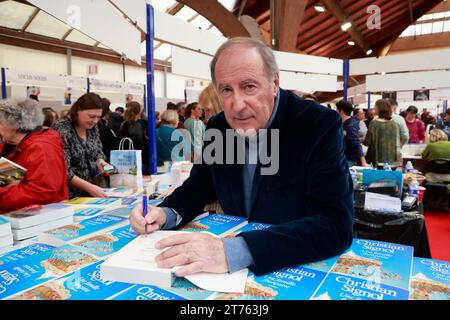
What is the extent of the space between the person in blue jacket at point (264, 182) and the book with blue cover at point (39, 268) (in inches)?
7.5

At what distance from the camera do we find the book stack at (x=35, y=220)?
1.18 metres

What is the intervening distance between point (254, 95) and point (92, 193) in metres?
1.56

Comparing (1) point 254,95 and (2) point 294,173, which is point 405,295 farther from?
(1) point 254,95

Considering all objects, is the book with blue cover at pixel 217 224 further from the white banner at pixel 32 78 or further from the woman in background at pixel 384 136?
the white banner at pixel 32 78

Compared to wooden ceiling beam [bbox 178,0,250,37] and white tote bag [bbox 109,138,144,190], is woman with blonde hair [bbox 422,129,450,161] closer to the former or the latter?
wooden ceiling beam [bbox 178,0,250,37]

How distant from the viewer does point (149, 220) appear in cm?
102

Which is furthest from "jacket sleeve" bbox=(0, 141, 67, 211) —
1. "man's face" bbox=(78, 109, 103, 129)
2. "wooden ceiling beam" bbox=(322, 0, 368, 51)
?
"wooden ceiling beam" bbox=(322, 0, 368, 51)

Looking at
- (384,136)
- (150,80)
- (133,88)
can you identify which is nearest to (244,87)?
(150,80)

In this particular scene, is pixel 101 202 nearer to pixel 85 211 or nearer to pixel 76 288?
pixel 85 211

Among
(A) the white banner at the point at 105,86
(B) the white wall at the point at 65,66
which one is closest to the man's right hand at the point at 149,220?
(A) the white banner at the point at 105,86

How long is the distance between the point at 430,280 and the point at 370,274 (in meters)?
0.12

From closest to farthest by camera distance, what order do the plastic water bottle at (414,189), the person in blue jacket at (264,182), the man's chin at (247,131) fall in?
the person in blue jacket at (264,182) → the man's chin at (247,131) → the plastic water bottle at (414,189)

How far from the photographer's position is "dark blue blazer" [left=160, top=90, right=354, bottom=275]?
831 mm

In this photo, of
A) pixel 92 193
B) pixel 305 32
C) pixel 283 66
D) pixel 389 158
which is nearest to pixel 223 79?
pixel 92 193
